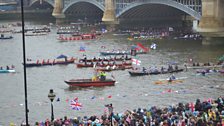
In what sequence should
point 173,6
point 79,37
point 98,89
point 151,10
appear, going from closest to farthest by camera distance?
point 98,89 → point 173,6 → point 79,37 → point 151,10

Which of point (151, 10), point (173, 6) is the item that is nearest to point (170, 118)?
point (173, 6)

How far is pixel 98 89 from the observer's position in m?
47.3

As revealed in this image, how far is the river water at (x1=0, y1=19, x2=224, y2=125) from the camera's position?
40.3 m

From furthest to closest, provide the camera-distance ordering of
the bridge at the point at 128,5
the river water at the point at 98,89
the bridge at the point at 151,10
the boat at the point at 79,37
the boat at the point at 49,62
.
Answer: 1. the boat at the point at 79,37
2. the bridge at the point at 128,5
3. the bridge at the point at 151,10
4. the boat at the point at 49,62
5. the river water at the point at 98,89

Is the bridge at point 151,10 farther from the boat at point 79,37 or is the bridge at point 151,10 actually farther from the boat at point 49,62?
the boat at point 49,62

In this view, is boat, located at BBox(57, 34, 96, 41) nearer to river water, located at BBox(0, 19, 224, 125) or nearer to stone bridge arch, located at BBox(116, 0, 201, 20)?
stone bridge arch, located at BBox(116, 0, 201, 20)

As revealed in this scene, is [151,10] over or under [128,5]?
under

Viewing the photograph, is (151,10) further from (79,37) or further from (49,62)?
(49,62)

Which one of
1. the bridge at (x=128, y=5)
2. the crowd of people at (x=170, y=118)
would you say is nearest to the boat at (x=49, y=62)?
the bridge at (x=128, y=5)

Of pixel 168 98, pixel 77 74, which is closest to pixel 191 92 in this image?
pixel 168 98

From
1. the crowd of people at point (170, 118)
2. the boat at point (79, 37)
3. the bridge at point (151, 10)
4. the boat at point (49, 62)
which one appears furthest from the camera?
the boat at point (79, 37)

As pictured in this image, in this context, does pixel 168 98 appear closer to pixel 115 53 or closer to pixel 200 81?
pixel 200 81

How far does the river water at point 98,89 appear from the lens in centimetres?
4028

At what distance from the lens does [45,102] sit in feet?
140
